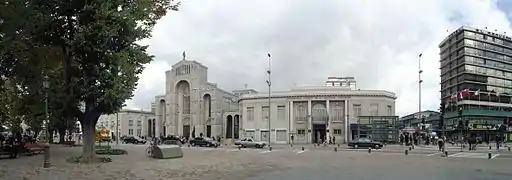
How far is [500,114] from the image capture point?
108m

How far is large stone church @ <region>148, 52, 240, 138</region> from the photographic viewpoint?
11206cm

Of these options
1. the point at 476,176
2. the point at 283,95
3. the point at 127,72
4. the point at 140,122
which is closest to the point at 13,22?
the point at 127,72

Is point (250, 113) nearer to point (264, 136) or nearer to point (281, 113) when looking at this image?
point (264, 136)

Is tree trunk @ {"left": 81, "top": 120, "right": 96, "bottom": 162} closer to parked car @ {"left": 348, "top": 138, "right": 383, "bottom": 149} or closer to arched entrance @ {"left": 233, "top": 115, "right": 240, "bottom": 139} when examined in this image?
parked car @ {"left": 348, "top": 138, "right": 383, "bottom": 149}

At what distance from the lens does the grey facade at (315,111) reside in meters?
90.2

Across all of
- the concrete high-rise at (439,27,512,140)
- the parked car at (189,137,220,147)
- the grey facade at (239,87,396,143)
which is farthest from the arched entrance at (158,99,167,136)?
the concrete high-rise at (439,27,512,140)

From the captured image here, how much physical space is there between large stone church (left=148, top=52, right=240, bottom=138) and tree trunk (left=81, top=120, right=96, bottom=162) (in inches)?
3190

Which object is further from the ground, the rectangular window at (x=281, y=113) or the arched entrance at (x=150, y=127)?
the rectangular window at (x=281, y=113)

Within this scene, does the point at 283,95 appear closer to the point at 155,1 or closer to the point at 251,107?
the point at 251,107

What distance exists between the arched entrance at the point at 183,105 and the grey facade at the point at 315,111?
24560 mm

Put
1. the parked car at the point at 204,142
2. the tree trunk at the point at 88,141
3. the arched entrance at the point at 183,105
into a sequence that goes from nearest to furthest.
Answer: the tree trunk at the point at 88,141
the parked car at the point at 204,142
the arched entrance at the point at 183,105

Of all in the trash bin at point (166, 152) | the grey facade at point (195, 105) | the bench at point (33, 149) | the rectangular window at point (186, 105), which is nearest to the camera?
the trash bin at point (166, 152)

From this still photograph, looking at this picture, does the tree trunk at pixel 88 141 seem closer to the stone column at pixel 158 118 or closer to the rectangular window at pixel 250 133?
the rectangular window at pixel 250 133

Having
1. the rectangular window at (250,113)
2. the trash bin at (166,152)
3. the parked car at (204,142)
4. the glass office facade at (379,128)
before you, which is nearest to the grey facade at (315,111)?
the rectangular window at (250,113)
